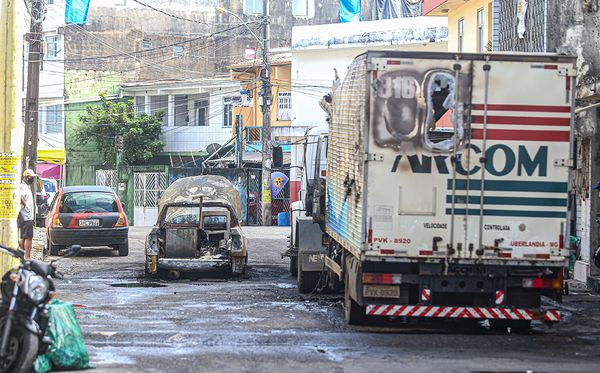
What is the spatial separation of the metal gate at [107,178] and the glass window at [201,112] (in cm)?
551

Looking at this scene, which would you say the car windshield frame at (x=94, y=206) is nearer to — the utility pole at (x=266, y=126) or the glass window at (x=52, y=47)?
the utility pole at (x=266, y=126)

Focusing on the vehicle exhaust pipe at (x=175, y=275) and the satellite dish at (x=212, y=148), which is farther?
the satellite dish at (x=212, y=148)

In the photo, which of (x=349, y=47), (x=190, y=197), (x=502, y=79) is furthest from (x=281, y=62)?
(x=502, y=79)

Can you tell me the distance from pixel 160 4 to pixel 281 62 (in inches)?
385

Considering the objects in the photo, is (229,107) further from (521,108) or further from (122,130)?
(521,108)

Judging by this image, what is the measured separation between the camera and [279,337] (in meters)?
12.0

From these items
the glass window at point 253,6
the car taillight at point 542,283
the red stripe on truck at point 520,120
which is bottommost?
the car taillight at point 542,283

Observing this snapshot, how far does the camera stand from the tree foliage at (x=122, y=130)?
5075 cm

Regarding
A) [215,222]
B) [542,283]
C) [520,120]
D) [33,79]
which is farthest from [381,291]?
[33,79]

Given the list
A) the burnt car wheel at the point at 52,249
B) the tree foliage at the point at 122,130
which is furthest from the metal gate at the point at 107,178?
the burnt car wheel at the point at 52,249

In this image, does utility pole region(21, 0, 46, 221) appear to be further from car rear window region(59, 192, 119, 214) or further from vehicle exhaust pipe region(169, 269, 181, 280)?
vehicle exhaust pipe region(169, 269, 181, 280)

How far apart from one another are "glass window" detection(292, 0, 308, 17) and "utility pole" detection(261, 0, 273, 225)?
14.6 meters

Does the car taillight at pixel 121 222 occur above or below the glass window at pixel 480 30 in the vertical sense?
below

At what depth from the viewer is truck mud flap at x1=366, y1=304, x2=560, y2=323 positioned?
1223 cm
